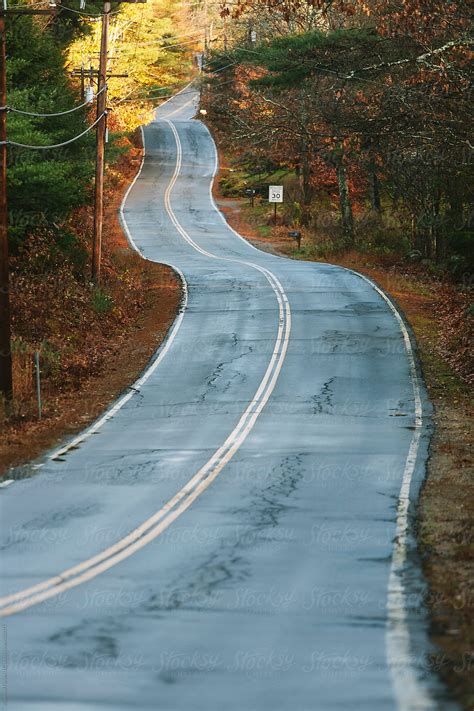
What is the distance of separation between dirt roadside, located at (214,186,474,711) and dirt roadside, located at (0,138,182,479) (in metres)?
7.44

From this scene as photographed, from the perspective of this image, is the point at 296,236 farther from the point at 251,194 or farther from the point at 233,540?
the point at 233,540

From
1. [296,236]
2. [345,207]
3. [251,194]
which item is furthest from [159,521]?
[251,194]

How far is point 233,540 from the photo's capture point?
1378 centimetres

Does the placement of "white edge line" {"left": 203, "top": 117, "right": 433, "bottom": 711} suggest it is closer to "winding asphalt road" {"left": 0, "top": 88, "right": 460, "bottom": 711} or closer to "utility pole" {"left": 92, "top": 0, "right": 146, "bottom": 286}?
"winding asphalt road" {"left": 0, "top": 88, "right": 460, "bottom": 711}

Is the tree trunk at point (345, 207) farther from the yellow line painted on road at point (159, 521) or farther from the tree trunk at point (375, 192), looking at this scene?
the yellow line painted on road at point (159, 521)

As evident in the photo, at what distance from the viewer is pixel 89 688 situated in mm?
8477

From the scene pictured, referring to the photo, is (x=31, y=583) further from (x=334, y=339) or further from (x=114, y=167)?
(x=114, y=167)

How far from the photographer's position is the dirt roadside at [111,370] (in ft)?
69.1

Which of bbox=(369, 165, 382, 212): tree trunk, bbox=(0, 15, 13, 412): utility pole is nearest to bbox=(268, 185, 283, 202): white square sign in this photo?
bbox=(369, 165, 382, 212): tree trunk

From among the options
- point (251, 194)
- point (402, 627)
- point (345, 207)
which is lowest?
point (402, 627)

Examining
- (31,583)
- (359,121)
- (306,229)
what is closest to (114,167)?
(306,229)

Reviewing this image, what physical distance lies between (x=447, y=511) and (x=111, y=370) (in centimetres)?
1554

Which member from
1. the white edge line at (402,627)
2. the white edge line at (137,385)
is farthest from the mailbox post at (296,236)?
the white edge line at (402,627)

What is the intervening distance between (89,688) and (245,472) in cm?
984
